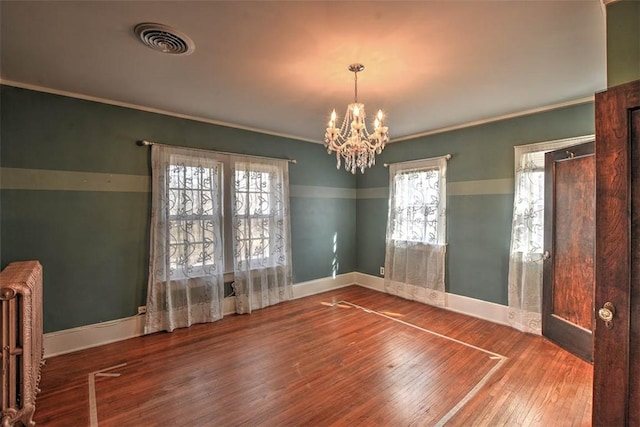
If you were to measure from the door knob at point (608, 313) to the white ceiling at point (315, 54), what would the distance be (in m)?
1.61

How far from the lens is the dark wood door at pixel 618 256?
1.28 meters

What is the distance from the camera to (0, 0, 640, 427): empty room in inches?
66.4

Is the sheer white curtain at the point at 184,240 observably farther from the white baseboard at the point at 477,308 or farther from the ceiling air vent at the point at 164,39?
the white baseboard at the point at 477,308

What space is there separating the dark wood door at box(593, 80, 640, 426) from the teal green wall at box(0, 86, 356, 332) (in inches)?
146

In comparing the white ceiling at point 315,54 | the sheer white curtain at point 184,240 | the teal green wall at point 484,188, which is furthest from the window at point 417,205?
the sheer white curtain at point 184,240

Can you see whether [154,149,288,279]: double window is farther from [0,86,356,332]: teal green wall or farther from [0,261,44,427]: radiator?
[0,261,44,427]: radiator

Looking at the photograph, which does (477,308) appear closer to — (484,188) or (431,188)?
(484,188)

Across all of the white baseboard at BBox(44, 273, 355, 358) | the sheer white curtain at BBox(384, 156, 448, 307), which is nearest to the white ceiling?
the sheer white curtain at BBox(384, 156, 448, 307)

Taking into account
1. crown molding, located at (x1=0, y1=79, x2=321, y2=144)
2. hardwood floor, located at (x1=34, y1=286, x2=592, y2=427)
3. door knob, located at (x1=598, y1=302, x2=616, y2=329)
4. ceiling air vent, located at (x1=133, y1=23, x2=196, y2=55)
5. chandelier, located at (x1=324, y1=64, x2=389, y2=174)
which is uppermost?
crown molding, located at (x1=0, y1=79, x2=321, y2=144)

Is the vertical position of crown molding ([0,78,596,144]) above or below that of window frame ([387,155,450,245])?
above

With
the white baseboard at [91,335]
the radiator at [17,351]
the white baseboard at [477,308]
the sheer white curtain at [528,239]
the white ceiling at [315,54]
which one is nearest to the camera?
the white ceiling at [315,54]

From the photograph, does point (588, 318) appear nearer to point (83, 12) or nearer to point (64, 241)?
point (83, 12)

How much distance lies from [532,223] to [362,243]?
267 centimetres

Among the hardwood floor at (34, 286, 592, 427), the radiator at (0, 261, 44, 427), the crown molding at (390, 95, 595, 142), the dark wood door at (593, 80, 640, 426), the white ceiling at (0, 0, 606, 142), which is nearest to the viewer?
the dark wood door at (593, 80, 640, 426)
